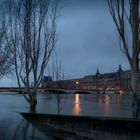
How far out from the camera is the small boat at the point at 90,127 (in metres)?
14.4

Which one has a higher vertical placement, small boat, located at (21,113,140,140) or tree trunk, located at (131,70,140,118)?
tree trunk, located at (131,70,140,118)

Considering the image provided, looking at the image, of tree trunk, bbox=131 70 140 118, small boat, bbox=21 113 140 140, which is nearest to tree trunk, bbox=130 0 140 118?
tree trunk, bbox=131 70 140 118

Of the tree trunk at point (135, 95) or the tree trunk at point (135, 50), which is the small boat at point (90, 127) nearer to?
the tree trunk at point (135, 95)

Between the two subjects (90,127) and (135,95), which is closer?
(90,127)

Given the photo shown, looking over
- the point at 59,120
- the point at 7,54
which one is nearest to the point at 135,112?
the point at 59,120

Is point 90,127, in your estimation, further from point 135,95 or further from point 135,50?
point 135,50

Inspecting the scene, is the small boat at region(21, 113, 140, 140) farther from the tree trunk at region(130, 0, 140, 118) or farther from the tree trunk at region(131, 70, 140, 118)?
the tree trunk at region(130, 0, 140, 118)

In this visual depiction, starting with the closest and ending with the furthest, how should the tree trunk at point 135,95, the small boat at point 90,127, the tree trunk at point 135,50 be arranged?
the small boat at point 90,127 < the tree trunk at point 135,95 < the tree trunk at point 135,50

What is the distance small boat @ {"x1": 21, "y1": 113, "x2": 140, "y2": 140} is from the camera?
14.4m

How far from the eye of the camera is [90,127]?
16.5 metres

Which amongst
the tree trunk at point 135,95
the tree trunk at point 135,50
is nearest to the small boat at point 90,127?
the tree trunk at point 135,95

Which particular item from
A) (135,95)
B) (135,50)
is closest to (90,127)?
(135,95)

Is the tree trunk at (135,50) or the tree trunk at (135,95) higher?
the tree trunk at (135,50)

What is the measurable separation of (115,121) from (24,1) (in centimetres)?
1891
